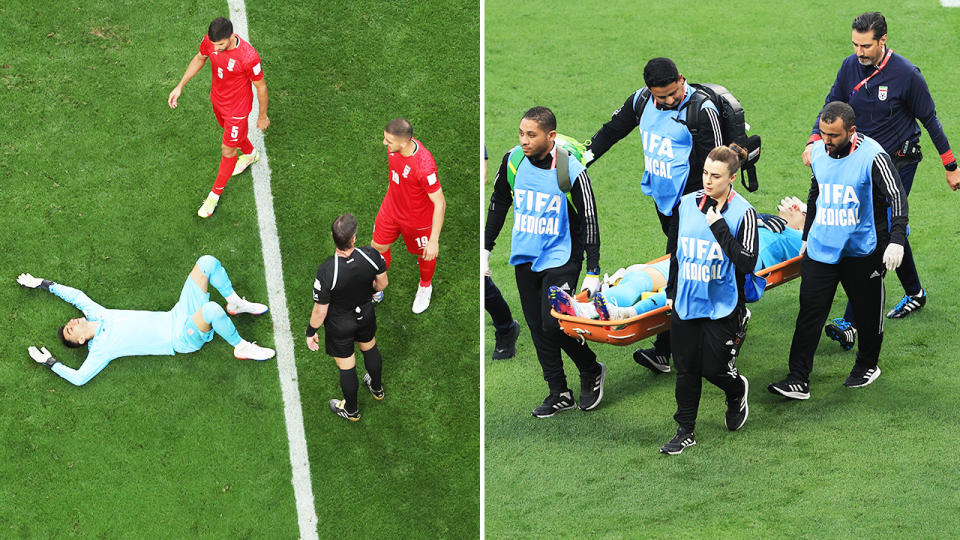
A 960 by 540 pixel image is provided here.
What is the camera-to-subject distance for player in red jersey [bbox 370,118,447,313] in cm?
837

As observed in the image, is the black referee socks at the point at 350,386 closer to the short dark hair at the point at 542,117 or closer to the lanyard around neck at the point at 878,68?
the short dark hair at the point at 542,117

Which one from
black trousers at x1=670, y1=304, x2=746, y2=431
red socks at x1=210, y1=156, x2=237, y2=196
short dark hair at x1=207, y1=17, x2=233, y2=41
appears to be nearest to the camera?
black trousers at x1=670, y1=304, x2=746, y2=431

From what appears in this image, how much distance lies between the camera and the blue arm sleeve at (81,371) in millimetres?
8852

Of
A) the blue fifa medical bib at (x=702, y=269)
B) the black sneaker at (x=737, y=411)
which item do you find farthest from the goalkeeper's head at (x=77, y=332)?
the black sneaker at (x=737, y=411)

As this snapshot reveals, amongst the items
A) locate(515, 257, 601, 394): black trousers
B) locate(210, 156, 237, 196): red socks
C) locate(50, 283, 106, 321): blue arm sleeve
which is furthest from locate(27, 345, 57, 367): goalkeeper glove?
locate(515, 257, 601, 394): black trousers

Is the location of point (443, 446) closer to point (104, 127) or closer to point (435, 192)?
Result: point (435, 192)

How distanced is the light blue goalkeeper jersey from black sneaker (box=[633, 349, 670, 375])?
3730 millimetres

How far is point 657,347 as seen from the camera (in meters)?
8.66

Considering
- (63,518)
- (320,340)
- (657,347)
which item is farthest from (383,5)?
(63,518)

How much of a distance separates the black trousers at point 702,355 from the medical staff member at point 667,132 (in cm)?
58

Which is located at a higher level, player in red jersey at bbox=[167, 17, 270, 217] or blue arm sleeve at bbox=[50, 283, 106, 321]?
player in red jersey at bbox=[167, 17, 270, 217]

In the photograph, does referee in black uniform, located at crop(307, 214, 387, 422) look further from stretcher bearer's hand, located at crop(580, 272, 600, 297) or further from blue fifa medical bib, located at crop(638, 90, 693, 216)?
blue fifa medical bib, located at crop(638, 90, 693, 216)

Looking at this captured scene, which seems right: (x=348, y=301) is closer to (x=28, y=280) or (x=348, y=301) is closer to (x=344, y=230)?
(x=344, y=230)

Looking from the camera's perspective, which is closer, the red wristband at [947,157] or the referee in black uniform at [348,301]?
the referee in black uniform at [348,301]
